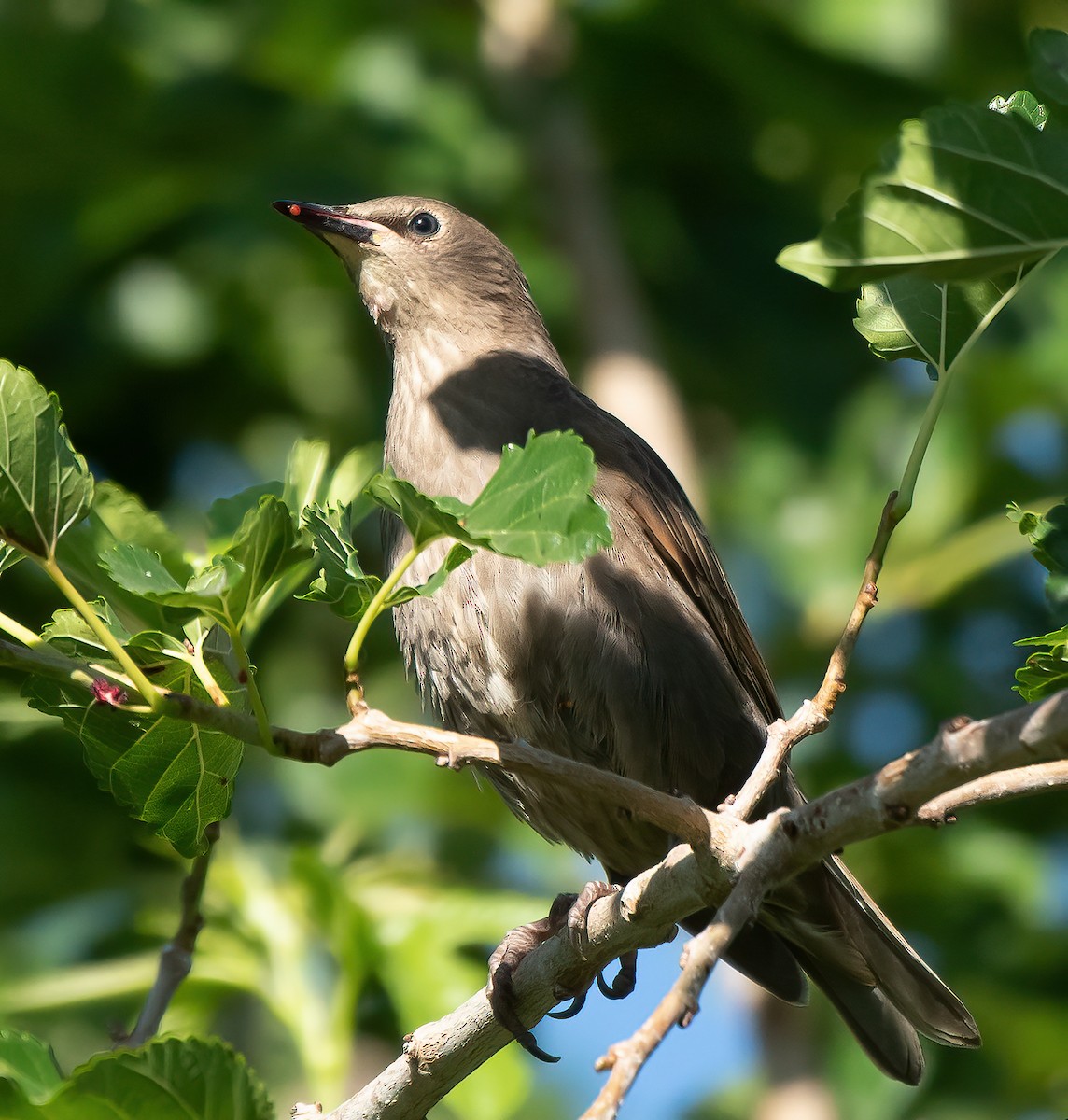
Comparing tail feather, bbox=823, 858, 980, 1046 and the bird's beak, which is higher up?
the bird's beak

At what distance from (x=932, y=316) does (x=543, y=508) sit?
0.84m

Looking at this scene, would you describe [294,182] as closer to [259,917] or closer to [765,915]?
[259,917]

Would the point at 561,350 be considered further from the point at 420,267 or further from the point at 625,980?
the point at 625,980

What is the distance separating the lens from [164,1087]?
2.48 meters

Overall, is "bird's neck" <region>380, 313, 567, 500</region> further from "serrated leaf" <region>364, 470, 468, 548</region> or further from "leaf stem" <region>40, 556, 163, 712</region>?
"leaf stem" <region>40, 556, 163, 712</region>

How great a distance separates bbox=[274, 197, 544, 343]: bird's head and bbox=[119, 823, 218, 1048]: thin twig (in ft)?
7.87

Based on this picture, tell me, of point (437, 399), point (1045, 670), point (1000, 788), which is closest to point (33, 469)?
point (1000, 788)

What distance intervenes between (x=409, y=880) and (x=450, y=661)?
53.2 inches

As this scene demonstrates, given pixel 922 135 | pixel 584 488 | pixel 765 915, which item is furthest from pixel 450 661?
pixel 922 135

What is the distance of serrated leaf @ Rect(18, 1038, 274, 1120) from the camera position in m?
2.44

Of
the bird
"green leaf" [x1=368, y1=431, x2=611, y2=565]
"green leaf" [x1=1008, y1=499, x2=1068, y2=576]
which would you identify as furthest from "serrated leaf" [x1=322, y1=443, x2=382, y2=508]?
"green leaf" [x1=1008, y1=499, x2=1068, y2=576]

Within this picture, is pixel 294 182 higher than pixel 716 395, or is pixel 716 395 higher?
pixel 294 182

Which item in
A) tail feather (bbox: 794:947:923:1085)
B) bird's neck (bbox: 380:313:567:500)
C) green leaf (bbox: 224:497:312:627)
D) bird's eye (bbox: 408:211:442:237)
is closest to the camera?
green leaf (bbox: 224:497:312:627)

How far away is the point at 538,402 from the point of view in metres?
4.42
